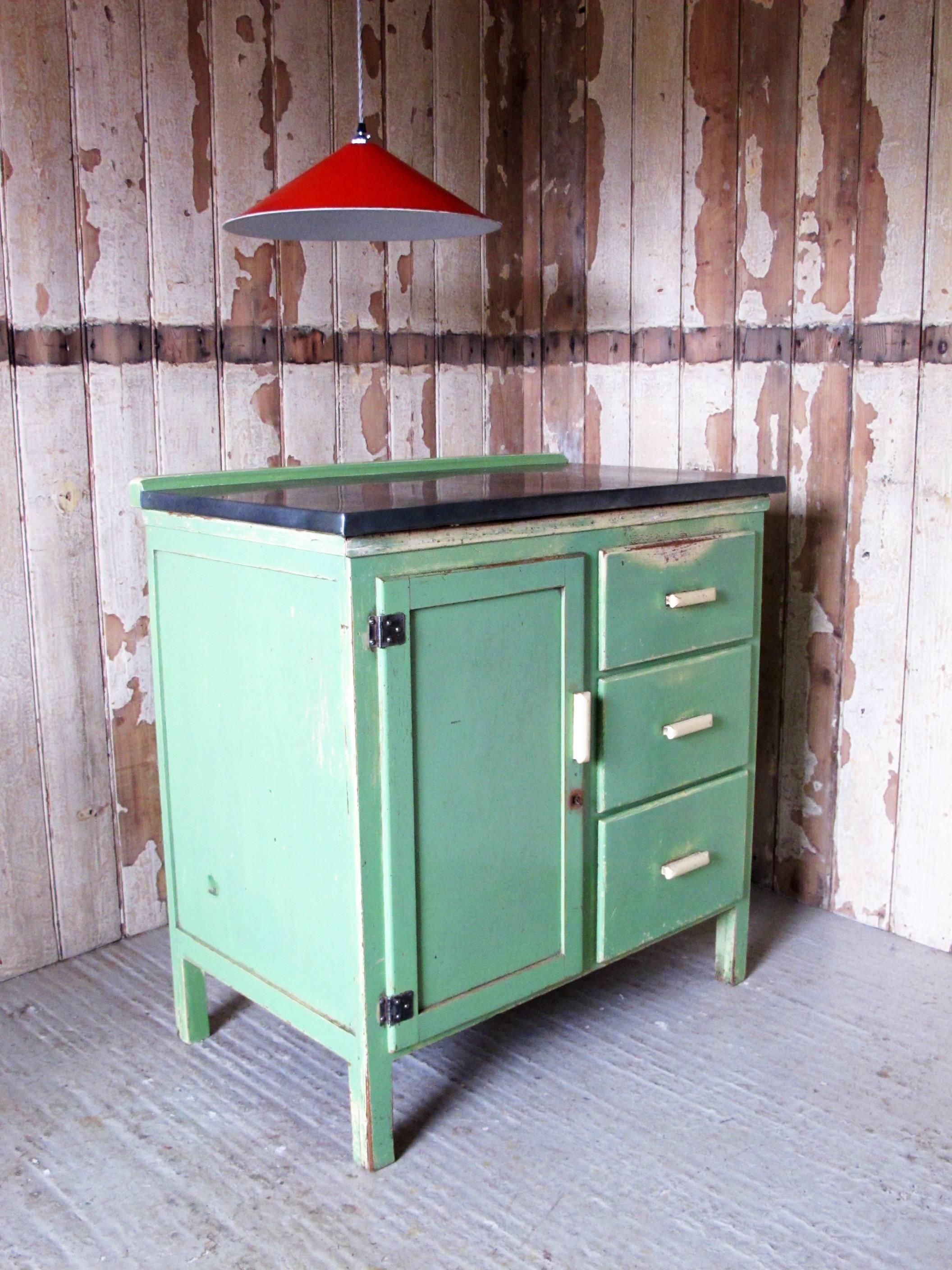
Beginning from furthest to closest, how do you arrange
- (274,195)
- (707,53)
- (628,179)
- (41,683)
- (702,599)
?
(628,179), (707,53), (41,683), (702,599), (274,195)

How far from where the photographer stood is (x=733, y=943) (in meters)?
2.49

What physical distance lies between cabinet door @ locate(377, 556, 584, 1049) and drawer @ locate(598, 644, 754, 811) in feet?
0.32

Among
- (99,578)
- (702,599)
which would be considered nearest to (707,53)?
(702,599)

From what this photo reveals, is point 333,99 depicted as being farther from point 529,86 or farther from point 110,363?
point 110,363

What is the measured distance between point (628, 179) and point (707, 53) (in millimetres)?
323

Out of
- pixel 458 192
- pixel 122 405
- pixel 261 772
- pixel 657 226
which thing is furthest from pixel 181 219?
pixel 261 772

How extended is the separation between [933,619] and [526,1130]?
133 centimetres

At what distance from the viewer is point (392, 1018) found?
74.2 inches

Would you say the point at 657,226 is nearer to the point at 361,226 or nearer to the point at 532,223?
the point at 532,223

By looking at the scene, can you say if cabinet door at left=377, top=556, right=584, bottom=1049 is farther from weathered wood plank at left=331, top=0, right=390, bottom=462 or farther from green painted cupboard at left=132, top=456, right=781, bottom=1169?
weathered wood plank at left=331, top=0, right=390, bottom=462

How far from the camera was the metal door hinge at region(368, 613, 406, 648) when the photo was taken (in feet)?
5.79

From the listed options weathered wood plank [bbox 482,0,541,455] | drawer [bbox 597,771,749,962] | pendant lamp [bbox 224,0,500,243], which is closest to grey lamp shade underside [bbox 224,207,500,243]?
pendant lamp [bbox 224,0,500,243]

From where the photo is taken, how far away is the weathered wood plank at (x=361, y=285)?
2779mm

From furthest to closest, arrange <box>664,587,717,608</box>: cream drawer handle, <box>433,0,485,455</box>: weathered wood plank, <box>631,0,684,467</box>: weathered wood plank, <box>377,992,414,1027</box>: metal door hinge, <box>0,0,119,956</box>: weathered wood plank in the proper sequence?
<box>433,0,485,455</box>: weathered wood plank → <box>631,0,684,467</box>: weathered wood plank → <box>0,0,119,956</box>: weathered wood plank → <box>664,587,717,608</box>: cream drawer handle → <box>377,992,414,1027</box>: metal door hinge
